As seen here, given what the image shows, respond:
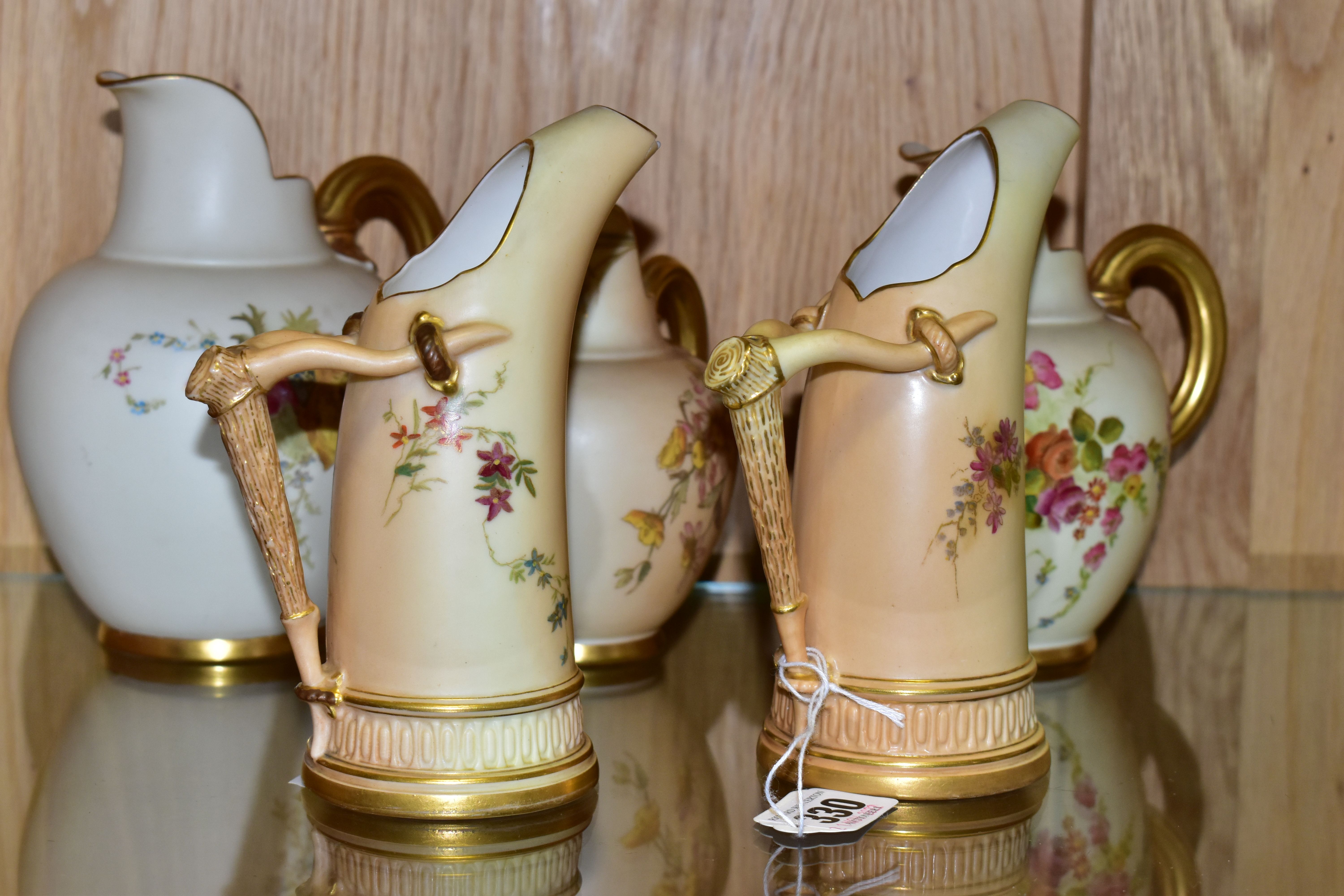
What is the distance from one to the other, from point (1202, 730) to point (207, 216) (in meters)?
0.56

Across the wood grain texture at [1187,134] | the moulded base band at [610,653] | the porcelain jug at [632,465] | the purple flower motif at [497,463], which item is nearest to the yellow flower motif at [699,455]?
the porcelain jug at [632,465]

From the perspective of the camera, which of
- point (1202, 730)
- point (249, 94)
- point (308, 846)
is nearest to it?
point (308, 846)

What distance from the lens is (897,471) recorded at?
0.58 meters

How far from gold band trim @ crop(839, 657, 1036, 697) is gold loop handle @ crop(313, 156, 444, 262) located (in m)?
0.36

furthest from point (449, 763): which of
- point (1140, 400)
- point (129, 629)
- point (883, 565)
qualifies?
point (1140, 400)

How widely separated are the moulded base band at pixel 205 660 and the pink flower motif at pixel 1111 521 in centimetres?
42

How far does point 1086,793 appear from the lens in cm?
63

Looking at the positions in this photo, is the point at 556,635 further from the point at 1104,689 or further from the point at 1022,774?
the point at 1104,689

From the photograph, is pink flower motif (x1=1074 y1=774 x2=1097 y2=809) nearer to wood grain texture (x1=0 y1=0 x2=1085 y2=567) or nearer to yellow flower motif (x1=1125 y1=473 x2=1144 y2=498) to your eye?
yellow flower motif (x1=1125 y1=473 x2=1144 y2=498)

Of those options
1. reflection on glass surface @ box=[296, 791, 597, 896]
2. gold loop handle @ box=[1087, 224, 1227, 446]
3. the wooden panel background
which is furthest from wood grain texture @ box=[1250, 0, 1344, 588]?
reflection on glass surface @ box=[296, 791, 597, 896]

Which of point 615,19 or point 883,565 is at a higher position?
point 615,19

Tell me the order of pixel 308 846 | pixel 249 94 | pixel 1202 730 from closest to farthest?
pixel 308 846, pixel 1202 730, pixel 249 94

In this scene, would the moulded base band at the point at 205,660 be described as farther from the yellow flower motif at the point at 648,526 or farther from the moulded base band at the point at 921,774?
the moulded base band at the point at 921,774

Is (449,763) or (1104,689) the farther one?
(1104,689)
